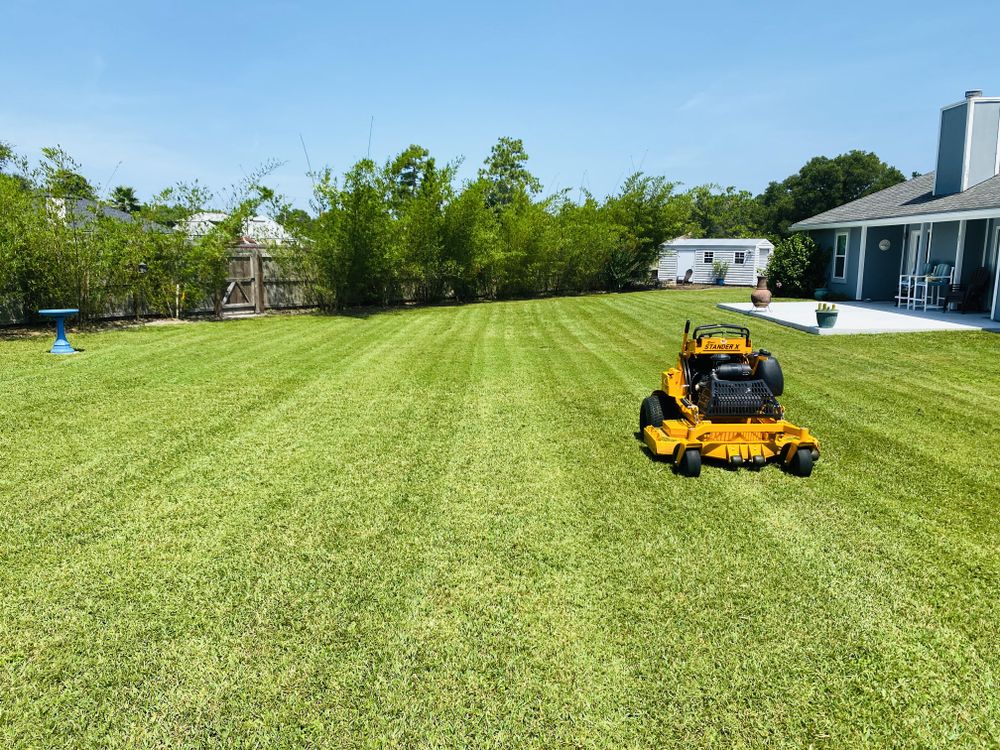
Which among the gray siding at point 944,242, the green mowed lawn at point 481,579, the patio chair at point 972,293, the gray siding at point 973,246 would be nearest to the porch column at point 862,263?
the gray siding at point 944,242

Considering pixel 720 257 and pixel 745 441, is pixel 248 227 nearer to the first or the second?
pixel 745 441

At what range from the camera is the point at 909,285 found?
1522 cm

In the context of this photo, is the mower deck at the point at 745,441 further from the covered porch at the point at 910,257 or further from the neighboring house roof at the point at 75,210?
the neighboring house roof at the point at 75,210

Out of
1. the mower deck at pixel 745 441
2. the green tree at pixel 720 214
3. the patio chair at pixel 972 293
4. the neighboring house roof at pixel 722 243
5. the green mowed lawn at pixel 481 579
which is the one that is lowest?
the green mowed lawn at pixel 481 579

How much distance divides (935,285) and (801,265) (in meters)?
5.18

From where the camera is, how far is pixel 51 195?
36.3 ft

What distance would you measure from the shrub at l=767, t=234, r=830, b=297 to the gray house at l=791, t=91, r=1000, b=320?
1.28 feet

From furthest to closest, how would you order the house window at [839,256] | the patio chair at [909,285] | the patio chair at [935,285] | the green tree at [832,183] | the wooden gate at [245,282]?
1. the green tree at [832,183]
2. the house window at [839,256]
3. the wooden gate at [245,282]
4. the patio chair at [909,285]
5. the patio chair at [935,285]

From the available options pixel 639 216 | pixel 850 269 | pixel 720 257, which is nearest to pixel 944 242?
pixel 850 269

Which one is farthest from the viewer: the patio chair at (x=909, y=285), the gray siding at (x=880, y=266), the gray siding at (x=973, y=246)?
the gray siding at (x=880, y=266)

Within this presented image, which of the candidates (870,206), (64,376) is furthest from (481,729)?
(870,206)

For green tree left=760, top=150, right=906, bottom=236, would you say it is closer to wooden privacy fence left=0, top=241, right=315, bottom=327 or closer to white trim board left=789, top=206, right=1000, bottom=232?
white trim board left=789, top=206, right=1000, bottom=232

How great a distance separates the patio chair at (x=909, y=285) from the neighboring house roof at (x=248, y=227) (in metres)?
14.5

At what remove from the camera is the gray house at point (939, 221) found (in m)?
13.5
